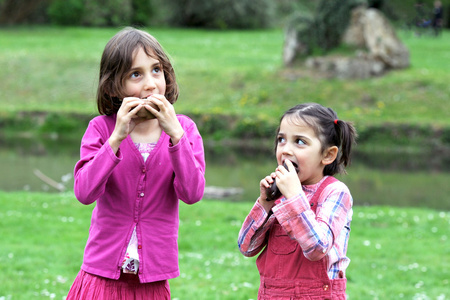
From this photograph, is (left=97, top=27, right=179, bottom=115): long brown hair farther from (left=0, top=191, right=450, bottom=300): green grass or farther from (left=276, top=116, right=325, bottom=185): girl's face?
(left=0, top=191, right=450, bottom=300): green grass

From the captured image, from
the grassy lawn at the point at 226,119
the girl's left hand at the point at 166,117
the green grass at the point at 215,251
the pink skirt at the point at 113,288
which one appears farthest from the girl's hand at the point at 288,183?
the green grass at the point at 215,251

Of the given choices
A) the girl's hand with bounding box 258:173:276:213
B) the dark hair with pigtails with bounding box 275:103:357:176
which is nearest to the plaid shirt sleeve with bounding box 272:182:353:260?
the girl's hand with bounding box 258:173:276:213

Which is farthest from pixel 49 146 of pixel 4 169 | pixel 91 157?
pixel 91 157

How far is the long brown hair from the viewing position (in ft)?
9.23

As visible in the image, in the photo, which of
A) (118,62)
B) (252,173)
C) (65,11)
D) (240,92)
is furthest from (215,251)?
(65,11)

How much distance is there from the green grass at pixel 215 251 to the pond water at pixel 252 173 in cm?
216

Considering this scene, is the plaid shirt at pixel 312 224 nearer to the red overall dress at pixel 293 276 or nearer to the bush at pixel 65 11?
the red overall dress at pixel 293 276

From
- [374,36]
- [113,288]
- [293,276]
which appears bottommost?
[374,36]

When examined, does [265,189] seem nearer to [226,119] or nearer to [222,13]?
[226,119]

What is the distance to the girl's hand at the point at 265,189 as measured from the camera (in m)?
2.71

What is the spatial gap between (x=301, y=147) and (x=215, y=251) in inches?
176

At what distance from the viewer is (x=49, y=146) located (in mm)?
16781

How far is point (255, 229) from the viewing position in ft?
9.21

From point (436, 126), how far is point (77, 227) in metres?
11.6
